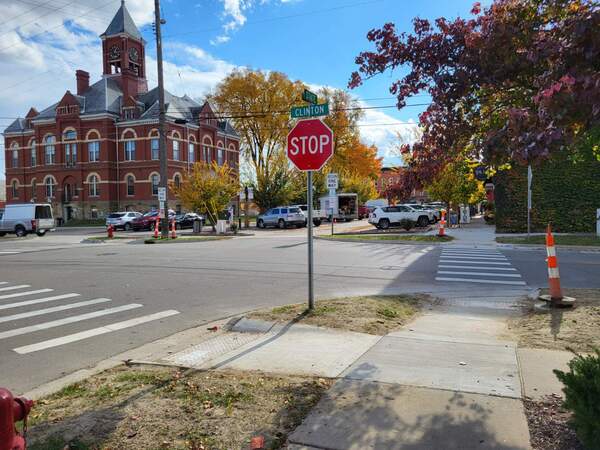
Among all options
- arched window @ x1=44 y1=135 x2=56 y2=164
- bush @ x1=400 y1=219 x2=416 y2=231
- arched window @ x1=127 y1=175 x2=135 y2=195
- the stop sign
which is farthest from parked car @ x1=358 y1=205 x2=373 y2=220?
the stop sign

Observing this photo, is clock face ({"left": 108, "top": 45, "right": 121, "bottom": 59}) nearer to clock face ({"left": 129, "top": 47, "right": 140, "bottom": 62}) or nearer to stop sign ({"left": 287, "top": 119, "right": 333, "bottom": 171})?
clock face ({"left": 129, "top": 47, "right": 140, "bottom": 62})

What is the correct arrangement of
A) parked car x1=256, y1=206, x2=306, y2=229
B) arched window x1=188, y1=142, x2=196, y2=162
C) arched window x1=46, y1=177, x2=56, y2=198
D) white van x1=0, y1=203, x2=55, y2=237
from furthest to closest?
arched window x1=188, y1=142, x2=196, y2=162 → arched window x1=46, y1=177, x2=56, y2=198 → parked car x1=256, y1=206, x2=306, y2=229 → white van x1=0, y1=203, x2=55, y2=237

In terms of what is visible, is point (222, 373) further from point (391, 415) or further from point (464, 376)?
point (464, 376)

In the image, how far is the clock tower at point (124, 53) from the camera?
57.1 meters

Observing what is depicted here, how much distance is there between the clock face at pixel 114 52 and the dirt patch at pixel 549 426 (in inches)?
2480

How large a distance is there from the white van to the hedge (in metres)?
31.5

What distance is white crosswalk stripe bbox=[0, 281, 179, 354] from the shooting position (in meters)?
6.60

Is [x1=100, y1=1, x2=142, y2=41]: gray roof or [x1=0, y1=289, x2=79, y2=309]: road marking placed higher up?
[x1=100, y1=1, x2=142, y2=41]: gray roof

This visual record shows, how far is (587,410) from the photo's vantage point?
113 inches

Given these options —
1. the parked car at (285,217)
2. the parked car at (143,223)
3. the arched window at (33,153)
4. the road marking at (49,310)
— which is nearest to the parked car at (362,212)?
the parked car at (285,217)

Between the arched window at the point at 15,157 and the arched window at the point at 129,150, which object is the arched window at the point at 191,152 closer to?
the arched window at the point at 129,150

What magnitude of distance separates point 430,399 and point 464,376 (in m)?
0.74

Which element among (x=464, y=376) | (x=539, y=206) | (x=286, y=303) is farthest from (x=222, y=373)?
(x=539, y=206)

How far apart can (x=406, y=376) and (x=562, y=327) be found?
3246 millimetres
